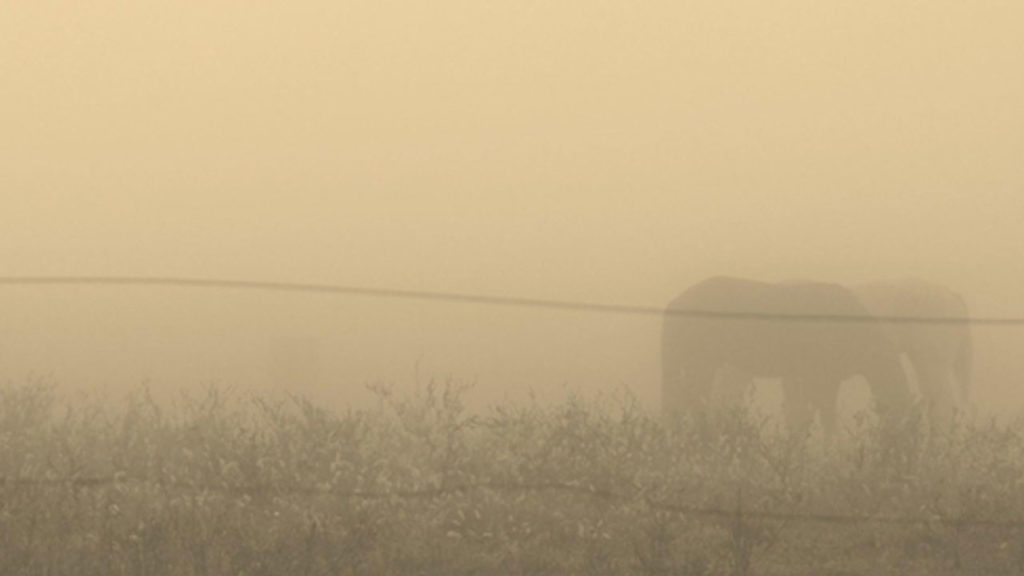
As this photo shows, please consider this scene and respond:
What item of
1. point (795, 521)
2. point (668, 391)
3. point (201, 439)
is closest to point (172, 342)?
point (201, 439)

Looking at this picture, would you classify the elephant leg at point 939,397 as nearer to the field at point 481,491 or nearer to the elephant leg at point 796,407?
the field at point 481,491

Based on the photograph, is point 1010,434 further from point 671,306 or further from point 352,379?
point 352,379

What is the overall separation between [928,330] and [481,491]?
98 centimetres

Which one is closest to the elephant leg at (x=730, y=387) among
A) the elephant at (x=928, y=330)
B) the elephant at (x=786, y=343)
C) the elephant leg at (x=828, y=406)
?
the elephant at (x=786, y=343)

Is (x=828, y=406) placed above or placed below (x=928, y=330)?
below

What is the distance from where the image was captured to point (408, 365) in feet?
9.59

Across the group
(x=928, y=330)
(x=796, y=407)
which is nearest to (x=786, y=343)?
(x=796, y=407)

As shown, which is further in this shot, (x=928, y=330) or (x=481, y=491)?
(x=481, y=491)

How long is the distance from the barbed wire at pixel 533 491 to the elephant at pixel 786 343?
0.20 meters

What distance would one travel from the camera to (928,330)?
275 cm

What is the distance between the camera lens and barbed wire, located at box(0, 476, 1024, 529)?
2.92m

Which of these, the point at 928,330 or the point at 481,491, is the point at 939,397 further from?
the point at 481,491

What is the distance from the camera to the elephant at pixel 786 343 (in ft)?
9.25

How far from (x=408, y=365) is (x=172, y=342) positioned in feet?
1.68
